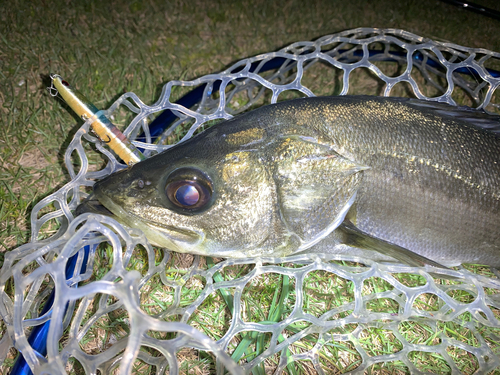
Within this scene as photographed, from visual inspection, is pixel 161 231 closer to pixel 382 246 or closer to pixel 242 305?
pixel 242 305

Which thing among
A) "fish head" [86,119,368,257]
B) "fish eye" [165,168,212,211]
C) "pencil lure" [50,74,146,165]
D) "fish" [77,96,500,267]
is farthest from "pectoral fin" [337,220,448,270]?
"pencil lure" [50,74,146,165]

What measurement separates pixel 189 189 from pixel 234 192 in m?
0.22

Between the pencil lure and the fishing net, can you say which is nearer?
the fishing net

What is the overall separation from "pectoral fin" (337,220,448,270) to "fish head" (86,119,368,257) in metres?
0.13

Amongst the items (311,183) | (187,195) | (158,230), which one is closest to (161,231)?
(158,230)

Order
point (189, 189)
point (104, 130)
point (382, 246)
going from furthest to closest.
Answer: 1. point (104, 130)
2. point (382, 246)
3. point (189, 189)

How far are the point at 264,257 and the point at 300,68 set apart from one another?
1.48 m

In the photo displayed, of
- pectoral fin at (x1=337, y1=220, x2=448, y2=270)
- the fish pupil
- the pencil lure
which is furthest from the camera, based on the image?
the pencil lure

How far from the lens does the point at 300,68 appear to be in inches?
106

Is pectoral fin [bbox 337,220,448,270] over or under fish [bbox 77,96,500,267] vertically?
under

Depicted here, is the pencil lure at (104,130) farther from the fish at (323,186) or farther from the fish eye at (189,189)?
the fish eye at (189,189)

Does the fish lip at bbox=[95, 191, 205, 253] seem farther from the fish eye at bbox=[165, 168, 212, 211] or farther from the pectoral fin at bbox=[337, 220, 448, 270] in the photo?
the pectoral fin at bbox=[337, 220, 448, 270]

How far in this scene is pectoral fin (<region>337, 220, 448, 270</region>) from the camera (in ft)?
6.24

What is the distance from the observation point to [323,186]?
186 cm
